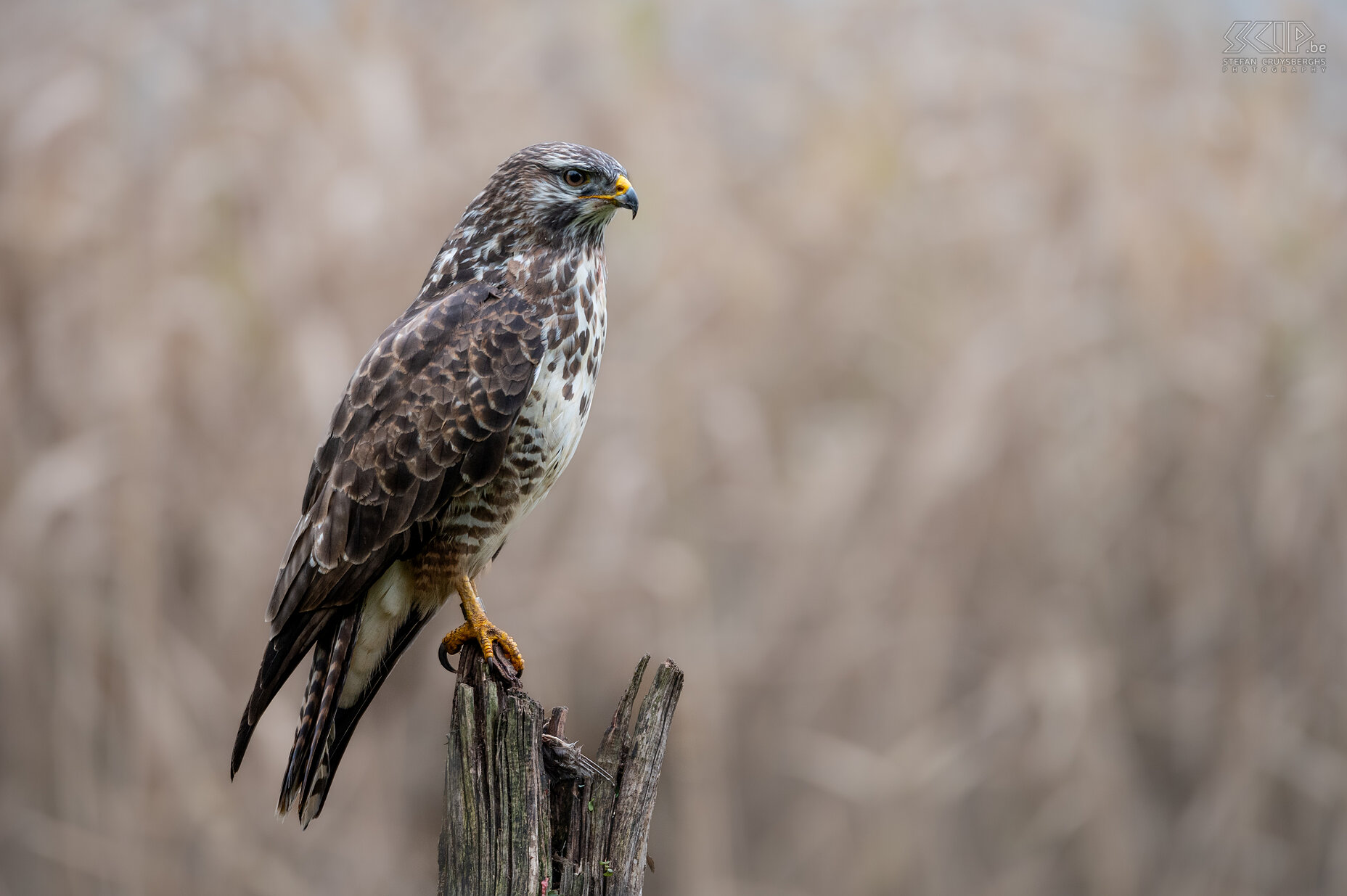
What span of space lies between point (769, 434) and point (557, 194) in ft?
5.43

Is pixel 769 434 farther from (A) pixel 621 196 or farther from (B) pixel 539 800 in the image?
(B) pixel 539 800

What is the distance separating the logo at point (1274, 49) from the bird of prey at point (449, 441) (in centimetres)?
273

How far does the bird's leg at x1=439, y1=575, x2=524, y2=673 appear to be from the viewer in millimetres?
1859

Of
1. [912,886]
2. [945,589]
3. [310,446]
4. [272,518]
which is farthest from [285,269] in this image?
[912,886]

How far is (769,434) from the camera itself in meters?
3.39

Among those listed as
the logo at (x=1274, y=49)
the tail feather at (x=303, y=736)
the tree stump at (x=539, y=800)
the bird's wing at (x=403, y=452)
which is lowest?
the tree stump at (x=539, y=800)

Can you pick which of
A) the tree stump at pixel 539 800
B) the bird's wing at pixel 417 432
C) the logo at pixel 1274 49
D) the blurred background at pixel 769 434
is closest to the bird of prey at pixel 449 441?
the bird's wing at pixel 417 432

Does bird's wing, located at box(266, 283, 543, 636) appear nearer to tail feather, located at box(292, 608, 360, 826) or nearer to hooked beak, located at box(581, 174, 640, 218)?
tail feather, located at box(292, 608, 360, 826)

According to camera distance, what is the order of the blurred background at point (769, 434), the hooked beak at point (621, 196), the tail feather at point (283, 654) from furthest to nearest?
the blurred background at point (769, 434), the hooked beak at point (621, 196), the tail feather at point (283, 654)

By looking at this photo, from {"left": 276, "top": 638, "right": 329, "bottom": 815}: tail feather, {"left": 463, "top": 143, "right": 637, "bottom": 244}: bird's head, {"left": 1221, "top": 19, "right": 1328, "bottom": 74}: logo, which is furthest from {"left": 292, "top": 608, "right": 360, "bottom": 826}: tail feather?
{"left": 1221, "top": 19, "right": 1328, "bottom": 74}: logo

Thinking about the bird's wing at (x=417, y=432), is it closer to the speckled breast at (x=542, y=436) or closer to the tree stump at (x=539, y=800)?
the speckled breast at (x=542, y=436)

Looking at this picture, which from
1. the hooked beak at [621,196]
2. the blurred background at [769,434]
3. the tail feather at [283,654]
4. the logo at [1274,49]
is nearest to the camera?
the tail feather at [283,654]

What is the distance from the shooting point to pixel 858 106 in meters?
3.61

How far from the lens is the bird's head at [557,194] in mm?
1853
